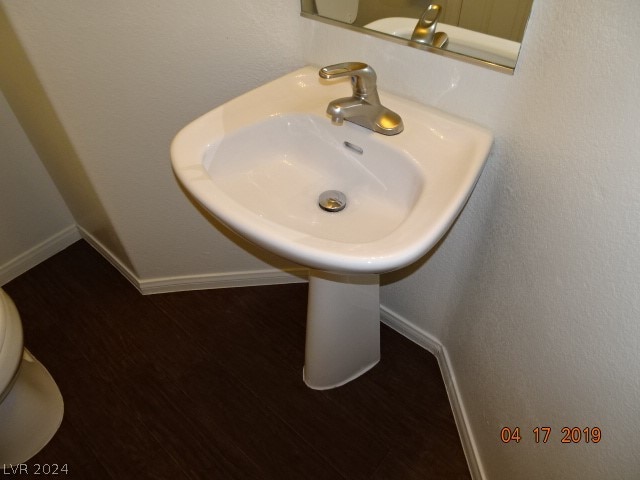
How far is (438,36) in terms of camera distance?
0.79 meters

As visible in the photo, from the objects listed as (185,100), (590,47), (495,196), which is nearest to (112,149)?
(185,100)

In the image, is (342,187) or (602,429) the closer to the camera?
(602,429)

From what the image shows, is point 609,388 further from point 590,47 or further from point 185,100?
point 185,100

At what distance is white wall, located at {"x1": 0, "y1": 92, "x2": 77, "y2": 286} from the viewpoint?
4.53ft

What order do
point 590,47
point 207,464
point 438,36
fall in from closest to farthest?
point 590,47
point 438,36
point 207,464

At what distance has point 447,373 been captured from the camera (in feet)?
4.17

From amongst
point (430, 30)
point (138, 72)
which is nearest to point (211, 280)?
point (138, 72)

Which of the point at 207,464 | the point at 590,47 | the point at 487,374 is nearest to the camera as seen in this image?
the point at 590,47

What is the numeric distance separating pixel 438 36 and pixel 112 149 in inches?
34.5

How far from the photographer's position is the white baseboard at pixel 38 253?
1.57 metres
